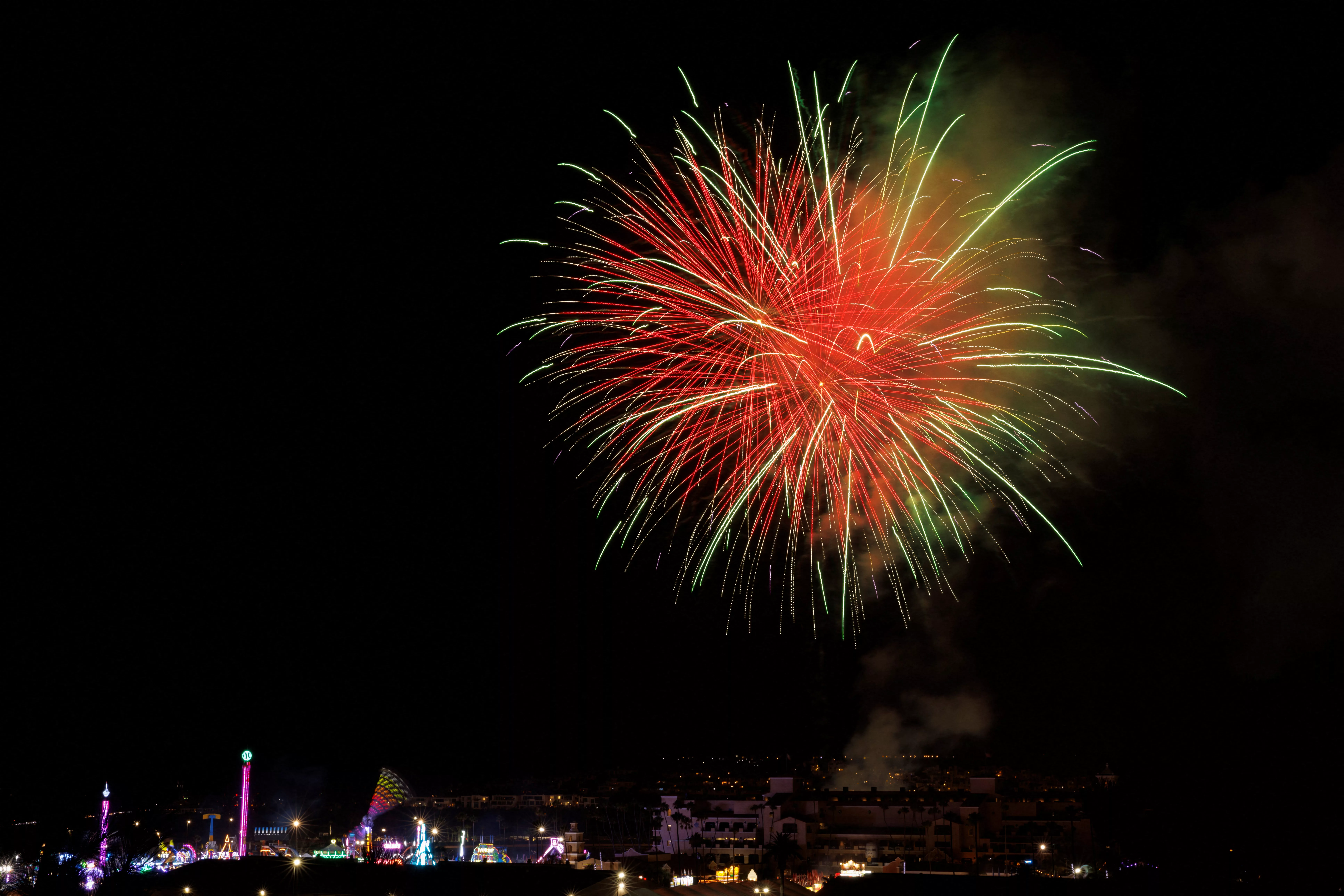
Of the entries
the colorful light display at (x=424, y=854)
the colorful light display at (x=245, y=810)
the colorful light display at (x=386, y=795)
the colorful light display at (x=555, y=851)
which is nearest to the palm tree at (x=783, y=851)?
the colorful light display at (x=555, y=851)

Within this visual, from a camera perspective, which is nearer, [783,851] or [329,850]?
[783,851]

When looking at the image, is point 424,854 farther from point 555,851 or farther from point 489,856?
point 555,851

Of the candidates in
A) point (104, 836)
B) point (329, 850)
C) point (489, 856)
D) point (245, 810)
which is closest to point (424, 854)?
point (489, 856)

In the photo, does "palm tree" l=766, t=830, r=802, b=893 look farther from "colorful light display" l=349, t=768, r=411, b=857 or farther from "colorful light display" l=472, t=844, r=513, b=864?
"colorful light display" l=349, t=768, r=411, b=857

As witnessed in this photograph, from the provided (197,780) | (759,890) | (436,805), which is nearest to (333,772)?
(436,805)

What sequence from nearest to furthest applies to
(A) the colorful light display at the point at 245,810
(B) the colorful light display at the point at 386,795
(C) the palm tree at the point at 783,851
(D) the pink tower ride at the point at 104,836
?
(D) the pink tower ride at the point at 104,836 → (C) the palm tree at the point at 783,851 → (A) the colorful light display at the point at 245,810 → (B) the colorful light display at the point at 386,795

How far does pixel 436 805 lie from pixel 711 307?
2107 inches

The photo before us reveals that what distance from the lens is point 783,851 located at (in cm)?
3064

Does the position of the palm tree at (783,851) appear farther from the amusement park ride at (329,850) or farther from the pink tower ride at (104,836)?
the pink tower ride at (104,836)

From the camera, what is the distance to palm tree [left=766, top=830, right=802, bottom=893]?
100 ft

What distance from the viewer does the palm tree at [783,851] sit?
30578 mm

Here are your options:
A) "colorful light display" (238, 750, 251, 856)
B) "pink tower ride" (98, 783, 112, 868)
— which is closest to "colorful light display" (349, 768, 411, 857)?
"colorful light display" (238, 750, 251, 856)

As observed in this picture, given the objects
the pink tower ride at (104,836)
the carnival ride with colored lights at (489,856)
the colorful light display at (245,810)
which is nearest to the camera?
the pink tower ride at (104,836)

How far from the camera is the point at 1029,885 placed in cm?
2123
